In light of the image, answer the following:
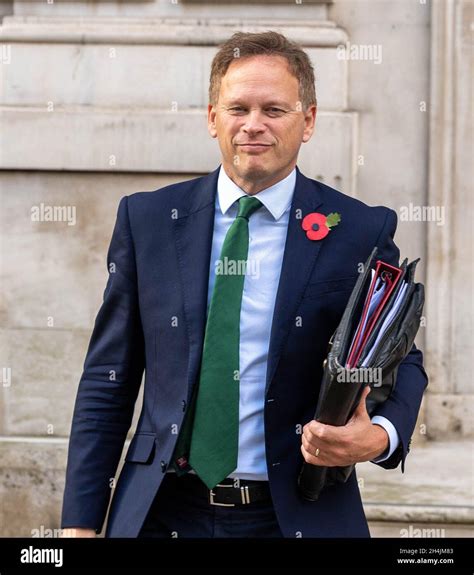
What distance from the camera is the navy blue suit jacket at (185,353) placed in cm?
320

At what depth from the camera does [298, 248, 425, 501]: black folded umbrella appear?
2.89m

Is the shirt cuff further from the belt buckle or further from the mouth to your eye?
the mouth

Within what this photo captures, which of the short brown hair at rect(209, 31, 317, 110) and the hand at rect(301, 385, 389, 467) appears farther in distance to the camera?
the short brown hair at rect(209, 31, 317, 110)


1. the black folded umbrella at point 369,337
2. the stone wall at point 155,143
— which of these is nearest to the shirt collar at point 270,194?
the black folded umbrella at point 369,337

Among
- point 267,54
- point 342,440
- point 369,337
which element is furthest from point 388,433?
Answer: point 267,54

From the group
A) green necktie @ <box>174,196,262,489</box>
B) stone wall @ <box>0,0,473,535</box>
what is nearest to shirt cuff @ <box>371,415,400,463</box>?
green necktie @ <box>174,196,262,489</box>

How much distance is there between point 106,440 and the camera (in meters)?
3.39

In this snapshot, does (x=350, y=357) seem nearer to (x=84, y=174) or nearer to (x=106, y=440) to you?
(x=106, y=440)

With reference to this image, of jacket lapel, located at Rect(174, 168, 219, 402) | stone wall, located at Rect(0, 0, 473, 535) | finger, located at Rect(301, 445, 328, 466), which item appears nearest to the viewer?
finger, located at Rect(301, 445, 328, 466)

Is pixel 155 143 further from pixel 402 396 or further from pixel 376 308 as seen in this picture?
pixel 376 308

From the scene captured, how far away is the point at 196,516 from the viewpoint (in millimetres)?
3223

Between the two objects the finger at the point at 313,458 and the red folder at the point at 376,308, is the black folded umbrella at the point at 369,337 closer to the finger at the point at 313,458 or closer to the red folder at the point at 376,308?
the red folder at the point at 376,308

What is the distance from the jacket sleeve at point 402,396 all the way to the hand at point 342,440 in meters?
0.15

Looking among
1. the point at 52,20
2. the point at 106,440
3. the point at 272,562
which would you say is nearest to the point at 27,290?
the point at 52,20
